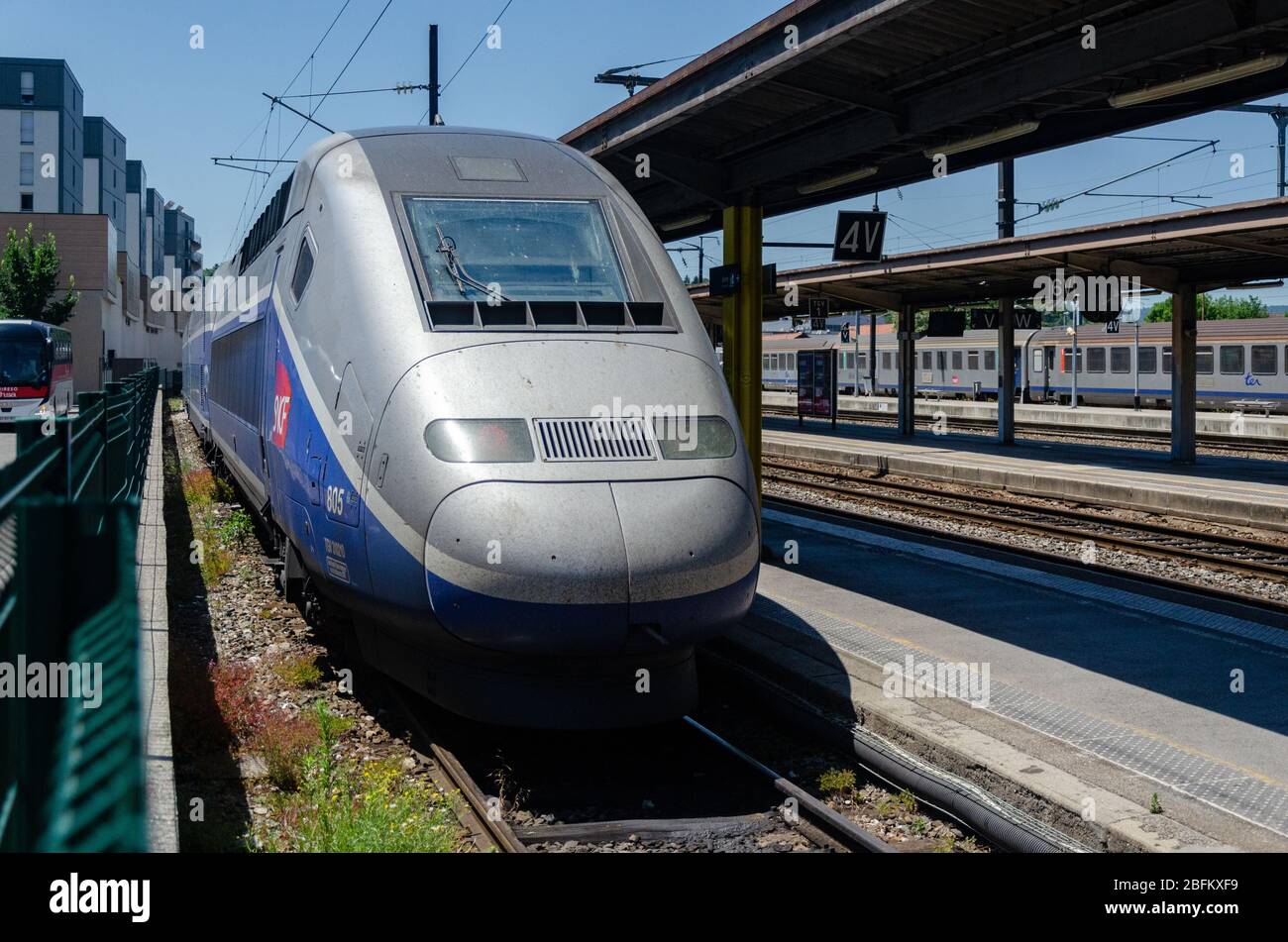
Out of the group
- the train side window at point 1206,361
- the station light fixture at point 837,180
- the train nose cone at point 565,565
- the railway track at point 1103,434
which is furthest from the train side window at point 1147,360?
the train nose cone at point 565,565

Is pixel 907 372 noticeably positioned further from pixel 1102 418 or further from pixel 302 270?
pixel 302 270

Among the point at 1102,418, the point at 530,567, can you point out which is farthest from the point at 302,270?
the point at 1102,418

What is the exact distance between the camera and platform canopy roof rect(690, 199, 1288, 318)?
17828mm

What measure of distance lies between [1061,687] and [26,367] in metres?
29.4

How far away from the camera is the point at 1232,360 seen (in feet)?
128

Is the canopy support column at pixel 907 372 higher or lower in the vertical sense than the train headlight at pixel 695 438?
higher

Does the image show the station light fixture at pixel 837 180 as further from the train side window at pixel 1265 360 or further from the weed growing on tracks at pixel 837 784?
the train side window at pixel 1265 360

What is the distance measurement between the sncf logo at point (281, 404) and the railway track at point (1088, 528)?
8329 mm

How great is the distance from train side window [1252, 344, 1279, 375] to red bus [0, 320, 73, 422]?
114 feet

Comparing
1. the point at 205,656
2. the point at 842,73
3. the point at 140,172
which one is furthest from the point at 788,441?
the point at 140,172

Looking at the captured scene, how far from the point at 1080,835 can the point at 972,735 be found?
1071 mm

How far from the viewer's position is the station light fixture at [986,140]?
984cm

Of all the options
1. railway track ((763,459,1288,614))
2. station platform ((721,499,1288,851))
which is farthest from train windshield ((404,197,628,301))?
railway track ((763,459,1288,614))

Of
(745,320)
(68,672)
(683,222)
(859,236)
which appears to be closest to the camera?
(68,672)
